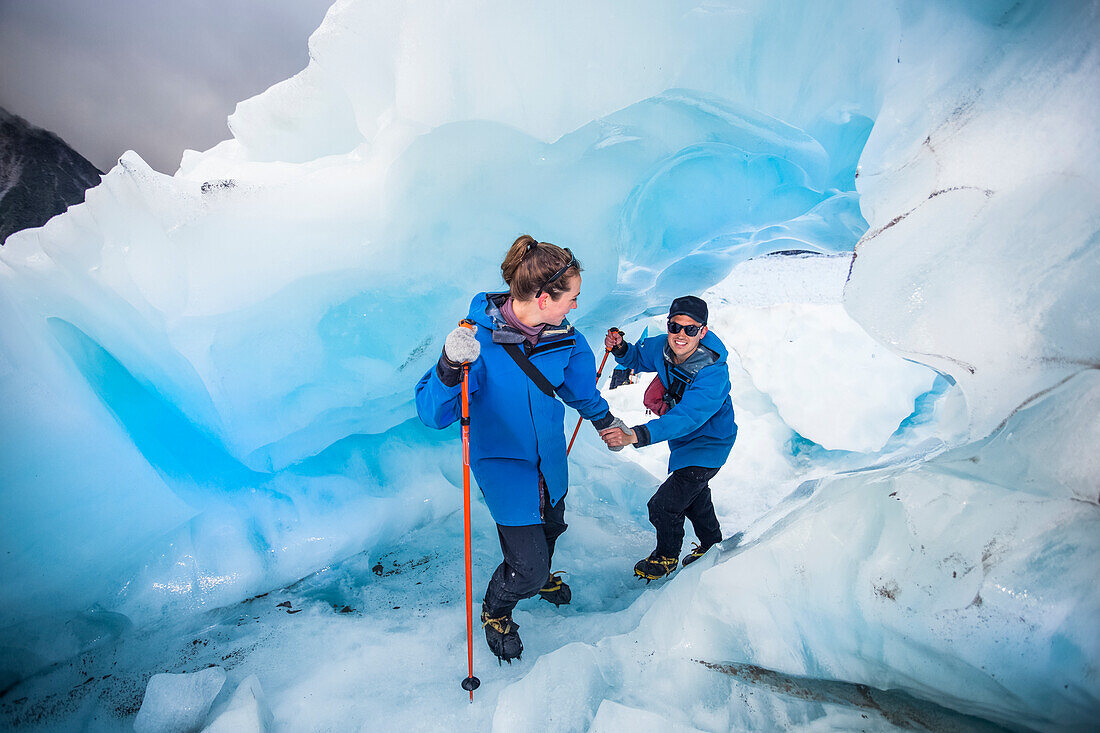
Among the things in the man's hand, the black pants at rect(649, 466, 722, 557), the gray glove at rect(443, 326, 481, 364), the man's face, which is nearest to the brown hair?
the gray glove at rect(443, 326, 481, 364)

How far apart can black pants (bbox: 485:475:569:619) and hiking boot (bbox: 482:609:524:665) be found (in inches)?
1.5

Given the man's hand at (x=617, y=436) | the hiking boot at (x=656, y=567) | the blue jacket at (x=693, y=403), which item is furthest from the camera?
the hiking boot at (x=656, y=567)

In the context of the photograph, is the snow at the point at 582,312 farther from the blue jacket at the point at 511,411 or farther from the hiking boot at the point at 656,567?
the blue jacket at the point at 511,411

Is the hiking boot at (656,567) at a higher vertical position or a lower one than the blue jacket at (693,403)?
lower

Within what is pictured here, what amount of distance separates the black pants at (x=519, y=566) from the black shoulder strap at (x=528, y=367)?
1.35 ft

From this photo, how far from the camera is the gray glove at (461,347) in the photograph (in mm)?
1765

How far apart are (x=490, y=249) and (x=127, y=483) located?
6.65 ft

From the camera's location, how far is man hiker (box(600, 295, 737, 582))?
257cm

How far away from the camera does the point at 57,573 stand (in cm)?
233

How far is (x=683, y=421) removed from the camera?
2561mm

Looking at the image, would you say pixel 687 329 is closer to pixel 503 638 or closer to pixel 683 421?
pixel 683 421

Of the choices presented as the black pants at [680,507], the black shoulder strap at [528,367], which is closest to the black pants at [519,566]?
the black shoulder strap at [528,367]

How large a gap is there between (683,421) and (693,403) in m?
0.10

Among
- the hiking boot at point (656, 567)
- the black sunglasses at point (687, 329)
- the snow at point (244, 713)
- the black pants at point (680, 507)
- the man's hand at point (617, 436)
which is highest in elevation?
the black sunglasses at point (687, 329)
